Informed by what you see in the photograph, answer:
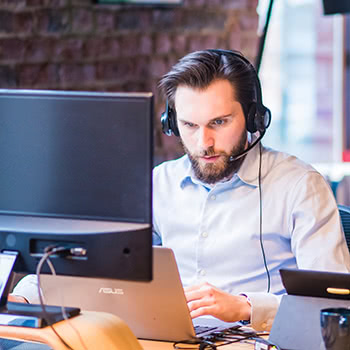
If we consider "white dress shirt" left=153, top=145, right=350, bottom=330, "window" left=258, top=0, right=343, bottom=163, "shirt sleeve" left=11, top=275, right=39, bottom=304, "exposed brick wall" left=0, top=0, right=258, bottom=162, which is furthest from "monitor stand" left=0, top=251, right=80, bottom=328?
"window" left=258, top=0, right=343, bottom=163

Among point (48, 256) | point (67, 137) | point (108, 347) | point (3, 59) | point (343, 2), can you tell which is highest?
point (343, 2)

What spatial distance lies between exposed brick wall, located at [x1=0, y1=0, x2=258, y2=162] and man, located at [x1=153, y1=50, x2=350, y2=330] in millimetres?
1050

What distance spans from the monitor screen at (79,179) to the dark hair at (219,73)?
27.5 inches

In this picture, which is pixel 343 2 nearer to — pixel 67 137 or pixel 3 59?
pixel 3 59

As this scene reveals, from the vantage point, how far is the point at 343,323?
1.17 metres

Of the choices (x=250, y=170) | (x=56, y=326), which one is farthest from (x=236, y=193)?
(x=56, y=326)

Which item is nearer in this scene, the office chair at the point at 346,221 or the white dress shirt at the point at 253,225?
the white dress shirt at the point at 253,225

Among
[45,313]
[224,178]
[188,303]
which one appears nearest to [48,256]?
[45,313]

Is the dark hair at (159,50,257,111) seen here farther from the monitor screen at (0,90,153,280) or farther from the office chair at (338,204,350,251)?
the monitor screen at (0,90,153,280)

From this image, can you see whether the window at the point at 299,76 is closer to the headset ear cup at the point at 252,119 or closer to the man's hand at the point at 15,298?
the headset ear cup at the point at 252,119

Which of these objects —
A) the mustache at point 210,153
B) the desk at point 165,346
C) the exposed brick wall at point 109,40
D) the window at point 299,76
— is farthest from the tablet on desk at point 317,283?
the window at point 299,76

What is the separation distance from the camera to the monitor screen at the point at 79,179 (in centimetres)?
112

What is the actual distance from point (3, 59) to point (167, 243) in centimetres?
116

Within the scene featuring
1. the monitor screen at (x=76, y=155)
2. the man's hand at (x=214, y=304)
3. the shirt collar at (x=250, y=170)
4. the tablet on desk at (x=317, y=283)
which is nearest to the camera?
the monitor screen at (x=76, y=155)
